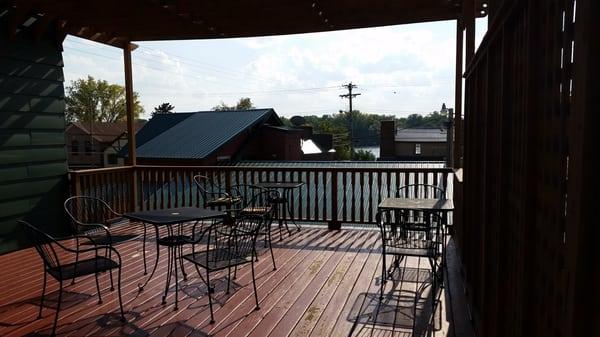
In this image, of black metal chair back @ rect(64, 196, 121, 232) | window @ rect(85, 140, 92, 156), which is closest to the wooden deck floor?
black metal chair back @ rect(64, 196, 121, 232)

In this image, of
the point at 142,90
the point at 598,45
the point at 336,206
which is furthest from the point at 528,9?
the point at 142,90

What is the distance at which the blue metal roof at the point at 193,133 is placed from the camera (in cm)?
1664

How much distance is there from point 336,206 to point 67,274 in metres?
3.82

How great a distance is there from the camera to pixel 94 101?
1828 inches

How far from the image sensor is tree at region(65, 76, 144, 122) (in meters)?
45.0

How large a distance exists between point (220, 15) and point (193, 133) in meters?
13.2

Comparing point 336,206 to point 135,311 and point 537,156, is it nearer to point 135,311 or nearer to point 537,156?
point 135,311

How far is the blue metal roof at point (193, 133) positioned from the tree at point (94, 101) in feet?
93.2

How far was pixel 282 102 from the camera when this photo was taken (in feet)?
217

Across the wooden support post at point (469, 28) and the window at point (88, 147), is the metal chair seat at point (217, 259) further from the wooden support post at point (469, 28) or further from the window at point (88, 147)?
the window at point (88, 147)

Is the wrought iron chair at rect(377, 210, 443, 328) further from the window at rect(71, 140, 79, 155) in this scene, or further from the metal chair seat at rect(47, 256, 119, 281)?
the window at rect(71, 140, 79, 155)

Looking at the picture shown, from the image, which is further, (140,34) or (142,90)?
(142,90)

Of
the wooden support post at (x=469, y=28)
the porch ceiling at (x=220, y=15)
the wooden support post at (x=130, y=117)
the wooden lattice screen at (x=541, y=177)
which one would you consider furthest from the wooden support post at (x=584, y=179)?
the wooden support post at (x=130, y=117)

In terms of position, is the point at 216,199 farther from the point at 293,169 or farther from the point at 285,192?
the point at 293,169
